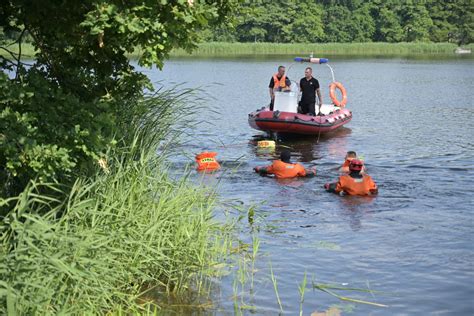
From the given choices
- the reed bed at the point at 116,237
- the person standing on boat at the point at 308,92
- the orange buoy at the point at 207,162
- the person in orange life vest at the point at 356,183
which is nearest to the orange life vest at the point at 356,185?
the person in orange life vest at the point at 356,183

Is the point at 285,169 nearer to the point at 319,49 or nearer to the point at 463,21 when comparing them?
the point at 319,49

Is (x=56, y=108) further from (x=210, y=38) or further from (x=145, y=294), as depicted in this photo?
(x=210, y=38)

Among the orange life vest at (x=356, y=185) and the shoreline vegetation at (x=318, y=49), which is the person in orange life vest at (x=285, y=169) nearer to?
the orange life vest at (x=356, y=185)

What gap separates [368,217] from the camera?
1188cm

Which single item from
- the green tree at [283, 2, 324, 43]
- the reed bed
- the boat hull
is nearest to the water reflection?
the reed bed

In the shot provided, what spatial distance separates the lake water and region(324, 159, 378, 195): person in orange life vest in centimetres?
14

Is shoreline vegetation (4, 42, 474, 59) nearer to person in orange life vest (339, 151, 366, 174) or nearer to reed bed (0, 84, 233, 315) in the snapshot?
person in orange life vest (339, 151, 366, 174)

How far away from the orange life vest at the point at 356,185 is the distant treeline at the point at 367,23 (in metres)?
67.9

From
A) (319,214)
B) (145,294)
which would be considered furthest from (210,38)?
(145,294)

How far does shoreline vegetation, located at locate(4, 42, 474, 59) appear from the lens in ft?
213

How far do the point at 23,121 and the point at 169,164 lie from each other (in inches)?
107

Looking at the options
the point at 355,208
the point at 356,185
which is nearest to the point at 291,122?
the point at 356,185

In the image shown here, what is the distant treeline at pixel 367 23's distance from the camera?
8150cm

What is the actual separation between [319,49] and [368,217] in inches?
2238
